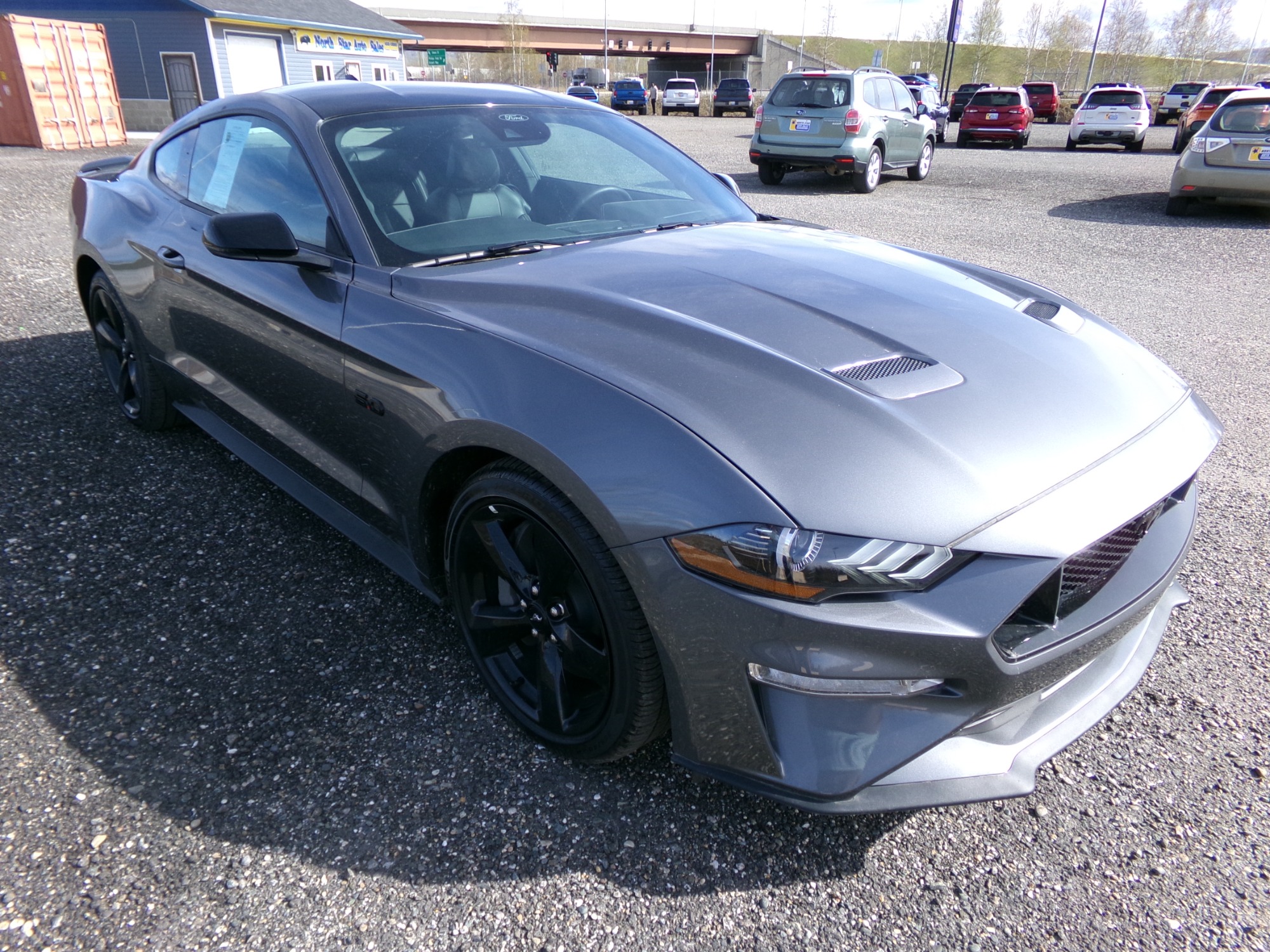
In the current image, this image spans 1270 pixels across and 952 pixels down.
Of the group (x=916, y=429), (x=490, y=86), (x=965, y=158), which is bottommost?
(x=965, y=158)

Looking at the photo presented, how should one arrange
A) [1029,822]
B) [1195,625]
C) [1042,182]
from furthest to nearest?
[1042,182]
[1195,625]
[1029,822]

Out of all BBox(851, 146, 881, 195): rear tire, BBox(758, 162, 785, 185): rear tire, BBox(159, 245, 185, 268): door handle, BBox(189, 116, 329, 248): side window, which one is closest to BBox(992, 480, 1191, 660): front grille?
BBox(189, 116, 329, 248): side window

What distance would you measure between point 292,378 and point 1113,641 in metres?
2.39

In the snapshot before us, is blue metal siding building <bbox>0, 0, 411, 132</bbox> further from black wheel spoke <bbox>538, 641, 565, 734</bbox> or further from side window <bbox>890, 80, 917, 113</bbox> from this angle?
black wheel spoke <bbox>538, 641, 565, 734</bbox>

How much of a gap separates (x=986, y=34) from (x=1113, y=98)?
207 feet

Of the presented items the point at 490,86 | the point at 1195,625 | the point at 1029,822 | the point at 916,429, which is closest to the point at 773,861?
the point at 1029,822

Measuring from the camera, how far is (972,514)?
5.41 feet

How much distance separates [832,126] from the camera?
12.4 m

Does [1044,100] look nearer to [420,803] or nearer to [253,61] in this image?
[253,61]

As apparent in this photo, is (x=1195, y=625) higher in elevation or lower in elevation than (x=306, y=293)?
lower

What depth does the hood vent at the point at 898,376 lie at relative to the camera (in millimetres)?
1907

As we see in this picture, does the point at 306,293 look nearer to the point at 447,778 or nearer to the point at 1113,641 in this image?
the point at 447,778

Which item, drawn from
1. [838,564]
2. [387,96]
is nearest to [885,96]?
[387,96]

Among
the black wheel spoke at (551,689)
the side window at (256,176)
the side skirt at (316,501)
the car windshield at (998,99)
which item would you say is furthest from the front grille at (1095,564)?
the car windshield at (998,99)
